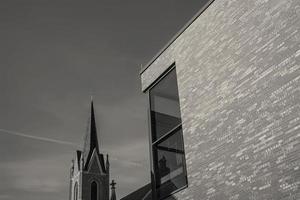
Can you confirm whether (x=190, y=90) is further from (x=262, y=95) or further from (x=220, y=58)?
(x=262, y=95)

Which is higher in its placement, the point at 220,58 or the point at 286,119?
the point at 220,58

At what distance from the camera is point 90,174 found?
48.5 m

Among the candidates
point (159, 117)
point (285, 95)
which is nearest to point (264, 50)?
point (285, 95)

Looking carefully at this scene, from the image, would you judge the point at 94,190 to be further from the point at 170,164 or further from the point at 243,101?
the point at 243,101

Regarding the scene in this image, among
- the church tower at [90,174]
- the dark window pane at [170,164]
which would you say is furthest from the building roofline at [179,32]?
the church tower at [90,174]

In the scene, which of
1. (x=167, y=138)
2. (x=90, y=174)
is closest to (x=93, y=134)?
(x=90, y=174)

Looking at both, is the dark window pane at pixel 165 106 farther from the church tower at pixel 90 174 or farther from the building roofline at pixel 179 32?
the church tower at pixel 90 174

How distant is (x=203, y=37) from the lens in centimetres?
966

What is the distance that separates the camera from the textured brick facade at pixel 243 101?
6656mm

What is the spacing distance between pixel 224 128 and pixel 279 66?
1879 millimetres

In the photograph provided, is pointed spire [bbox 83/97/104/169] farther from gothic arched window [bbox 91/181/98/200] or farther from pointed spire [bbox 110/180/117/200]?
pointed spire [bbox 110/180/117/200]

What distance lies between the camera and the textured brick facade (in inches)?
262

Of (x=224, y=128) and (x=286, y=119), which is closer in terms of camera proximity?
(x=286, y=119)

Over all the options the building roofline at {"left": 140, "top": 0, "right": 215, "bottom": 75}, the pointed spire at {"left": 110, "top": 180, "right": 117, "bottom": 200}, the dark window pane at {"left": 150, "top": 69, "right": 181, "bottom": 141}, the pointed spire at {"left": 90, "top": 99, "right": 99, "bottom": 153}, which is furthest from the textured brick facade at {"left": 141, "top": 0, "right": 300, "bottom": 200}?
the pointed spire at {"left": 110, "top": 180, "right": 117, "bottom": 200}
